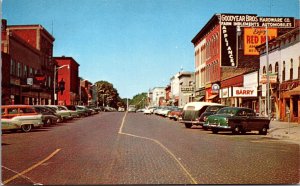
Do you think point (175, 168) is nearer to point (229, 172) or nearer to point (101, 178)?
point (229, 172)

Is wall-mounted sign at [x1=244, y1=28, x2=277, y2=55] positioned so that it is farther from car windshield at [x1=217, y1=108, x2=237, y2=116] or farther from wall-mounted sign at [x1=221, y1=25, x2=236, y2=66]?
car windshield at [x1=217, y1=108, x2=237, y2=116]

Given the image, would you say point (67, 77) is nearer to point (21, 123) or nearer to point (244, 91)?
point (244, 91)

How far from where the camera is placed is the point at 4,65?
46750mm

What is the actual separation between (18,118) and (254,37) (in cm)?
3455

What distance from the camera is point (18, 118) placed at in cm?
2670

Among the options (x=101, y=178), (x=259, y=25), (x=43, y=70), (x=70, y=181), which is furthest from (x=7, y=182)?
(x=43, y=70)

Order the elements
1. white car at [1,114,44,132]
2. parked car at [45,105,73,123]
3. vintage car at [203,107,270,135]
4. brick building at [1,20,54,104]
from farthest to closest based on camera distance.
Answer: brick building at [1,20,54,104] < parked car at [45,105,73,123] < white car at [1,114,44,132] < vintage car at [203,107,270,135]

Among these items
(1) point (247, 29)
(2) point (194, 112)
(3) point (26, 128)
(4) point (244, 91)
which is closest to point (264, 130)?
(2) point (194, 112)

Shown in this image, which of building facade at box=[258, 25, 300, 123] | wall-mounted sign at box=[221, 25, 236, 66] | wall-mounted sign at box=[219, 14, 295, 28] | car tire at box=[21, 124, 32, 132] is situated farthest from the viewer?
wall-mounted sign at box=[221, 25, 236, 66]

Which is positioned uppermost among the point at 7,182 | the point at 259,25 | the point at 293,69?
the point at 259,25

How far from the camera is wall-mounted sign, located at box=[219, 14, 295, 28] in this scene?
5162 centimetres

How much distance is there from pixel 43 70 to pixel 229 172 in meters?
63.1

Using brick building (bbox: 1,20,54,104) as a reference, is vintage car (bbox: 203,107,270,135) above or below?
below

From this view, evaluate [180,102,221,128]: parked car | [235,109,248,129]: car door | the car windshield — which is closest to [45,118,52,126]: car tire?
[180,102,221,128]: parked car
